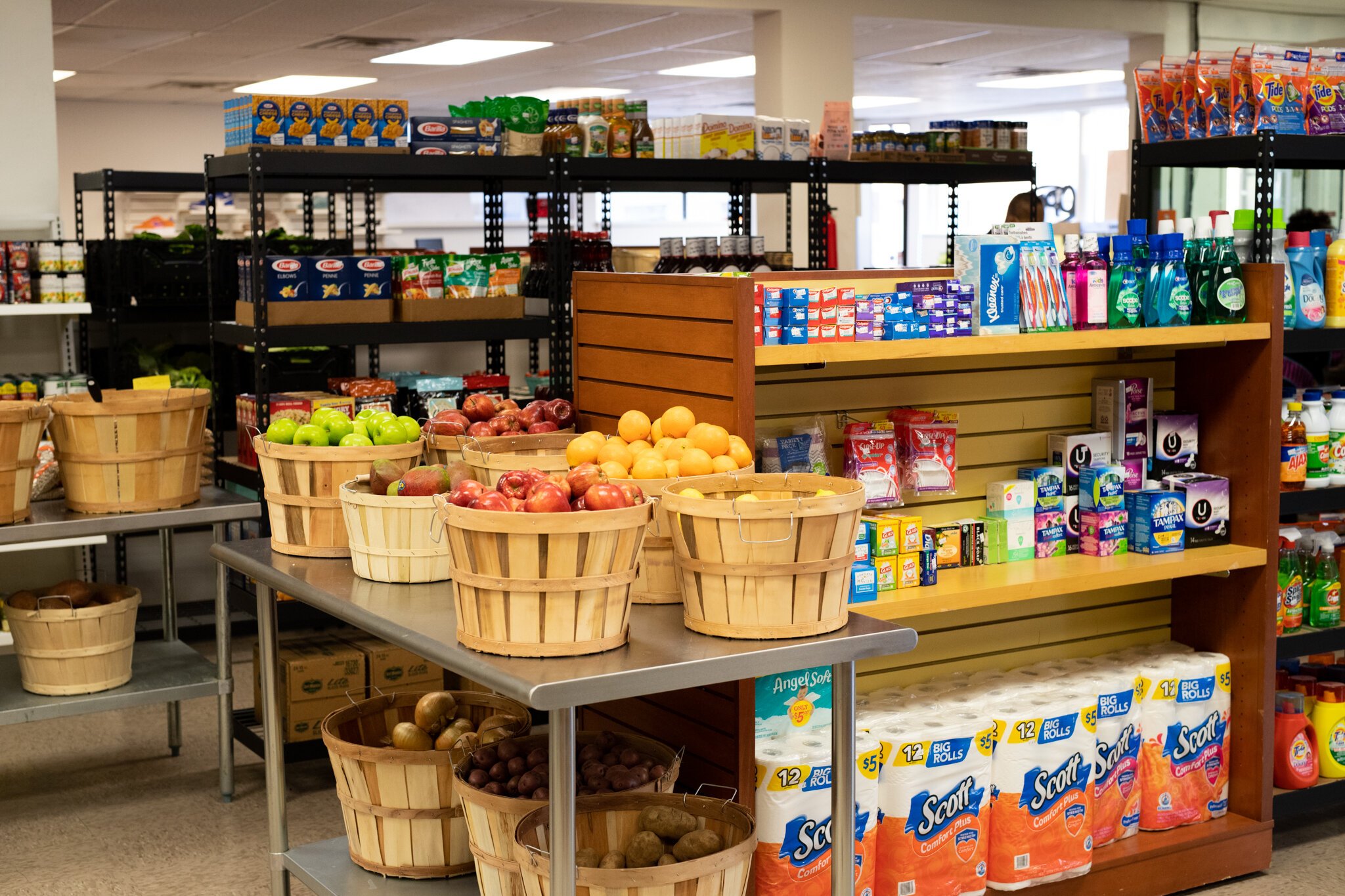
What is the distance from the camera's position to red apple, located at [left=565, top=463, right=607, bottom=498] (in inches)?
101

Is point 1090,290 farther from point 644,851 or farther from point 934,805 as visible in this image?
point 644,851

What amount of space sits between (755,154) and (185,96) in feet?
34.2

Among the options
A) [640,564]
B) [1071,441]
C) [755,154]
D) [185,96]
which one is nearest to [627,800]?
[640,564]

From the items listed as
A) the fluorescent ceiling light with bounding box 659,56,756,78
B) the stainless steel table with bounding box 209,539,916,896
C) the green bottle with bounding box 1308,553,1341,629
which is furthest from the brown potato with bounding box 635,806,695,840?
the fluorescent ceiling light with bounding box 659,56,756,78

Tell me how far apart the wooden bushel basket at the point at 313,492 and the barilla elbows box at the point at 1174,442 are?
7.03ft

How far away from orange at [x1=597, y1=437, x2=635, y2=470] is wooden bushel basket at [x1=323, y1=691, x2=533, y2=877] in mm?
697

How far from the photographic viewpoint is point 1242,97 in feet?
13.3

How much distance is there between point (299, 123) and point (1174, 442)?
3.00 m

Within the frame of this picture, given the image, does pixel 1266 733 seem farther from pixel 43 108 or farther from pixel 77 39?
pixel 77 39

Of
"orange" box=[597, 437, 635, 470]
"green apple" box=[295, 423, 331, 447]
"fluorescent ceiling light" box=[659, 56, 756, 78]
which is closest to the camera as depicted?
"orange" box=[597, 437, 635, 470]

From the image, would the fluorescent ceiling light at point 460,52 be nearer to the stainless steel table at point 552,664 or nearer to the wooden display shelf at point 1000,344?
the wooden display shelf at point 1000,344

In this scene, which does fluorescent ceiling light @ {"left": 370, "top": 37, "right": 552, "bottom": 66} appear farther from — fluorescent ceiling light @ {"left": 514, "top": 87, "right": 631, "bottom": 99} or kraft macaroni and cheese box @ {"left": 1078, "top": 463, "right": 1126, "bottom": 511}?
kraft macaroni and cheese box @ {"left": 1078, "top": 463, "right": 1126, "bottom": 511}

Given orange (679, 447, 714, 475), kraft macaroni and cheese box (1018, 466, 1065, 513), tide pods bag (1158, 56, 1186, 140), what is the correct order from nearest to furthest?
orange (679, 447, 714, 475) → kraft macaroni and cheese box (1018, 466, 1065, 513) → tide pods bag (1158, 56, 1186, 140)

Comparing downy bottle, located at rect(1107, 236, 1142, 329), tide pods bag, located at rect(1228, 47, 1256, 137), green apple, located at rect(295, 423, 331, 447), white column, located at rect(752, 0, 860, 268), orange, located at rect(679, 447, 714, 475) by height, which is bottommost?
orange, located at rect(679, 447, 714, 475)
